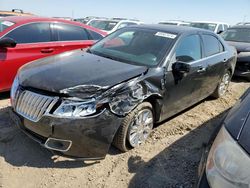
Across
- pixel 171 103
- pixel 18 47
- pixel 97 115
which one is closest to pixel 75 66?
pixel 97 115

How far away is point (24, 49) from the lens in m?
4.96

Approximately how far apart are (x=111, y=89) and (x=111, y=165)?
35.8 inches

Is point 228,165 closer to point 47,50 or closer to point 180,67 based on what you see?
point 180,67

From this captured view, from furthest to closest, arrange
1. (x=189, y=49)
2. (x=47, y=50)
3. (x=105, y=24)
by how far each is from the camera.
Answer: (x=105, y=24) → (x=47, y=50) → (x=189, y=49)

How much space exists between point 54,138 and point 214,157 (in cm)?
179

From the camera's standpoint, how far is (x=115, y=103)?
3.03m

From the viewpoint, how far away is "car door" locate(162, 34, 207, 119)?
3.79 metres

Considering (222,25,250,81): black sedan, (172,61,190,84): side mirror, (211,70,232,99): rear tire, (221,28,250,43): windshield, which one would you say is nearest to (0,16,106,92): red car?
(172,61,190,84): side mirror

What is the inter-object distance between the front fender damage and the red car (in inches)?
90.7

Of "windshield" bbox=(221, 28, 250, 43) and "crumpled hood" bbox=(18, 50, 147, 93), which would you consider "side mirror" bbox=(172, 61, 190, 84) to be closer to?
"crumpled hood" bbox=(18, 50, 147, 93)

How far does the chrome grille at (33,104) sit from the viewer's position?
9.47 ft

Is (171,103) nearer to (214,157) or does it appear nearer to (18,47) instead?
(214,157)

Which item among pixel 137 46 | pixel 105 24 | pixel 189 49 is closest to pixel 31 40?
pixel 137 46

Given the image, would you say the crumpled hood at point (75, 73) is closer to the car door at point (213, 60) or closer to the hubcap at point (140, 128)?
the hubcap at point (140, 128)
